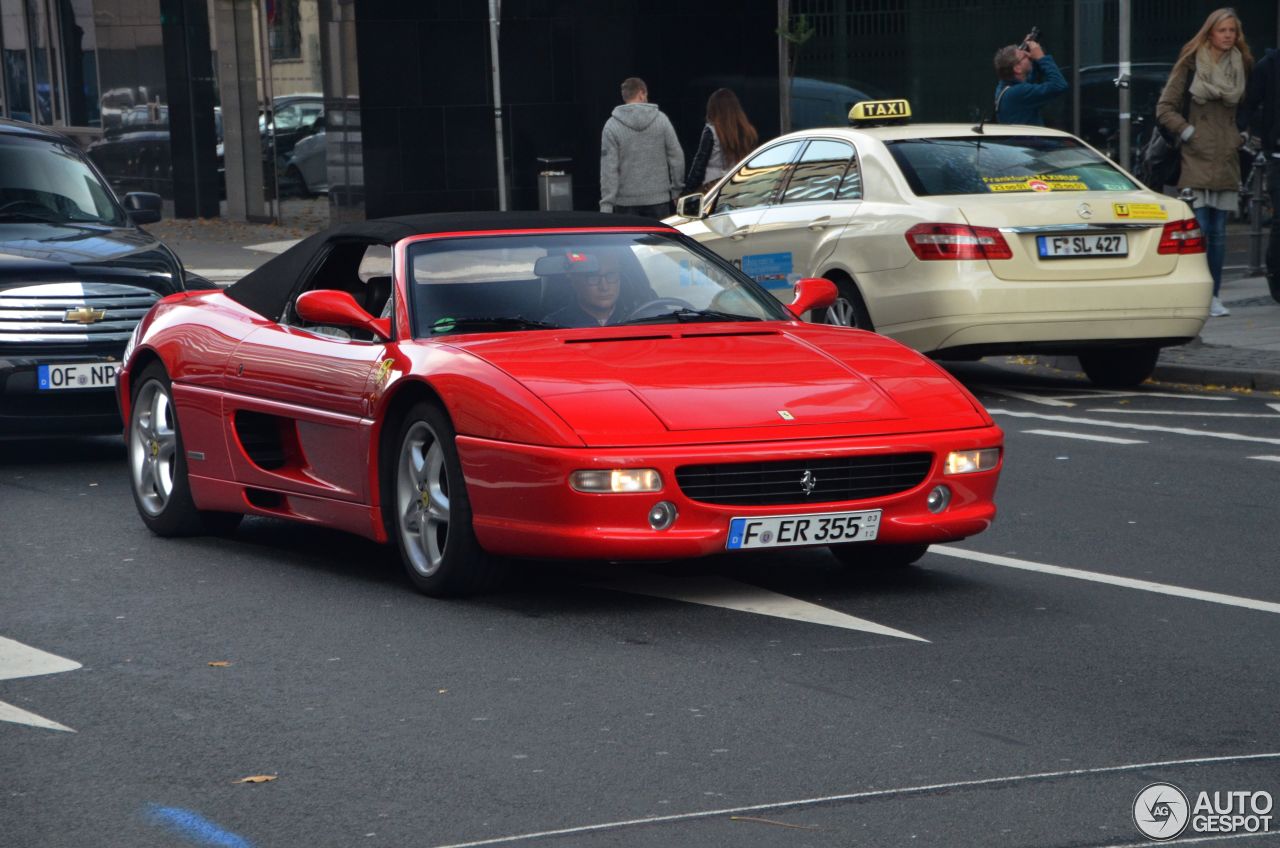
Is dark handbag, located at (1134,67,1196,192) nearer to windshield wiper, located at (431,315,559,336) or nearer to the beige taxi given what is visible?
the beige taxi

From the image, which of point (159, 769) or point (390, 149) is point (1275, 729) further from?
point (390, 149)

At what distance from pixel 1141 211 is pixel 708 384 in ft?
21.3

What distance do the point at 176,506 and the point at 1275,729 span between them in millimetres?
4742

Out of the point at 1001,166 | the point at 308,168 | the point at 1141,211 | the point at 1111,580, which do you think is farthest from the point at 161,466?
the point at 308,168

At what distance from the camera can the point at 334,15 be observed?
88.9ft

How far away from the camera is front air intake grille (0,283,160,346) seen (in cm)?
1079

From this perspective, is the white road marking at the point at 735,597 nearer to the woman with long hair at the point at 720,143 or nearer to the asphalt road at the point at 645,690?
the asphalt road at the point at 645,690

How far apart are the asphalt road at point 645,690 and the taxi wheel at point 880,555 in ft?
0.33

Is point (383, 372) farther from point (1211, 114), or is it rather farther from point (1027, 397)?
point (1211, 114)

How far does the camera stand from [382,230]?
8.05 meters

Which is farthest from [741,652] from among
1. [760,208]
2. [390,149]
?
[390,149]

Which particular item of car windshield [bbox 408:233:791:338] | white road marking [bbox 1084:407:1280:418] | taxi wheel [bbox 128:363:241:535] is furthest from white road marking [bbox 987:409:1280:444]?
taxi wheel [bbox 128:363:241:535]

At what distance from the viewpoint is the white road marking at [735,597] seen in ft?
21.9

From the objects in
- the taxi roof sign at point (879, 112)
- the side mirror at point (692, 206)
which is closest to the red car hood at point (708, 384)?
the taxi roof sign at point (879, 112)
